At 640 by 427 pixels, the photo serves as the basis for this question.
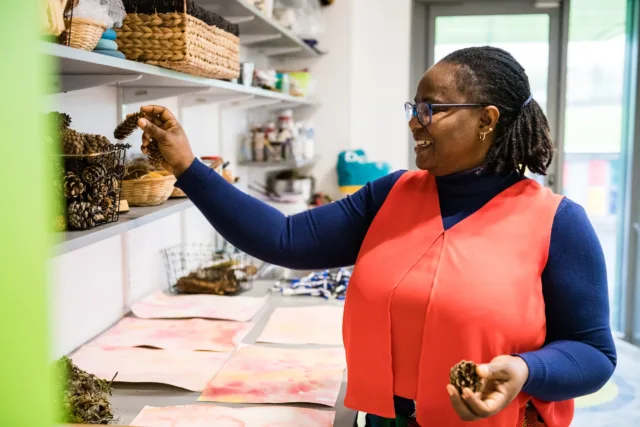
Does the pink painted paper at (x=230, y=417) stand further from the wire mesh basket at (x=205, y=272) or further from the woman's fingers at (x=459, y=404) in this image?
the wire mesh basket at (x=205, y=272)

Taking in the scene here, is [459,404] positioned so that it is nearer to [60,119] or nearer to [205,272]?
[60,119]

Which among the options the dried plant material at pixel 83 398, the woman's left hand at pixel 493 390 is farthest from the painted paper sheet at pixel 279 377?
the woman's left hand at pixel 493 390

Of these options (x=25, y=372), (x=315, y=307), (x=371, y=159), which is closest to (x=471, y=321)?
(x=25, y=372)

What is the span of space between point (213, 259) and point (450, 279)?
1.71m

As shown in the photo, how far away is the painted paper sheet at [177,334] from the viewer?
1959 mm

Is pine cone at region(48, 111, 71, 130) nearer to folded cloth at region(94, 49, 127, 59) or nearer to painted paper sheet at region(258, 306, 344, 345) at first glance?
folded cloth at region(94, 49, 127, 59)

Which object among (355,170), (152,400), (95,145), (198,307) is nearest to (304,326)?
(198,307)

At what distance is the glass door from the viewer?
4227 mm

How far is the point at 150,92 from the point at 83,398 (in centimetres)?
106

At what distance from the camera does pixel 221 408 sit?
1534 mm

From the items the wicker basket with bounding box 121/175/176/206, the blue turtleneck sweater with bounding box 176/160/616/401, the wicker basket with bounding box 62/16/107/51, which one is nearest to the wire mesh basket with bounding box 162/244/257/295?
the wicker basket with bounding box 121/175/176/206

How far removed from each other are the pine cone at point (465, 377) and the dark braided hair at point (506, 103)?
0.49 metres

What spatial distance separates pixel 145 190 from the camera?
1723 mm

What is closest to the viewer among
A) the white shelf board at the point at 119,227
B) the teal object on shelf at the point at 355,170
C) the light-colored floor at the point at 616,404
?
the white shelf board at the point at 119,227
